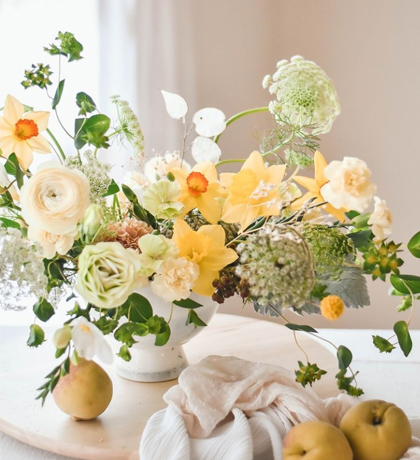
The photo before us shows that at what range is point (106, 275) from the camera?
2.65 ft

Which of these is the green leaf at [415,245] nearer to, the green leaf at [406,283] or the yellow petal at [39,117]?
the green leaf at [406,283]

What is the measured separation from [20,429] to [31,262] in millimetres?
327

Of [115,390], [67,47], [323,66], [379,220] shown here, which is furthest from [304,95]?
[323,66]

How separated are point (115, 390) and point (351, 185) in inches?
23.7

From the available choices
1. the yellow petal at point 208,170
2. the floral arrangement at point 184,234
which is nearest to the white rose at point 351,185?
the floral arrangement at point 184,234

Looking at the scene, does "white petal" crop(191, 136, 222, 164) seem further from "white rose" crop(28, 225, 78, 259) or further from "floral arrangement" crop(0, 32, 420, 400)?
"white rose" crop(28, 225, 78, 259)

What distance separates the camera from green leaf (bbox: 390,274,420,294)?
3.30ft

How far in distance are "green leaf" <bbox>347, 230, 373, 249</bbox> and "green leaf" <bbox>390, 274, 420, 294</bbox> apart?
7cm

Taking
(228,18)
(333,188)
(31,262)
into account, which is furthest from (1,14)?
(333,188)

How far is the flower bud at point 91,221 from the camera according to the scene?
857 mm

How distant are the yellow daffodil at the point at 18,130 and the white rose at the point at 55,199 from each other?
0.47ft

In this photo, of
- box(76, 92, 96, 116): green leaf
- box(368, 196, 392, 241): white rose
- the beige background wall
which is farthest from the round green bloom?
the beige background wall

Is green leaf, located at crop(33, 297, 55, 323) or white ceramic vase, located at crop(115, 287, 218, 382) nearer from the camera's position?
green leaf, located at crop(33, 297, 55, 323)

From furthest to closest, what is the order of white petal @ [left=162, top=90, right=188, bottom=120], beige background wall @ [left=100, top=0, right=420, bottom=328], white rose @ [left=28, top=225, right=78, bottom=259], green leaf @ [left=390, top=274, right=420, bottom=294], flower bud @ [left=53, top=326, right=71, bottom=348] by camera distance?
1. beige background wall @ [left=100, top=0, right=420, bottom=328]
2. white petal @ [left=162, top=90, right=188, bottom=120]
3. green leaf @ [left=390, top=274, right=420, bottom=294]
4. white rose @ [left=28, top=225, right=78, bottom=259]
5. flower bud @ [left=53, top=326, right=71, bottom=348]
